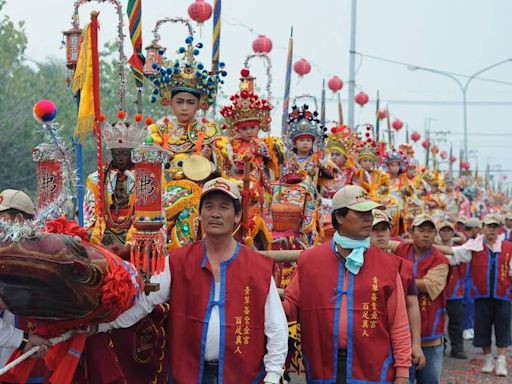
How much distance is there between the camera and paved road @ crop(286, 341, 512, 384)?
1006 centimetres

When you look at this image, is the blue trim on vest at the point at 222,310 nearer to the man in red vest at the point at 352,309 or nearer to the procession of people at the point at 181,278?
the procession of people at the point at 181,278

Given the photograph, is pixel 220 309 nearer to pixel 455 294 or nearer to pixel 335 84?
pixel 455 294

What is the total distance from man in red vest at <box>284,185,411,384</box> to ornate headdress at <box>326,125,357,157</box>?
27.8 ft

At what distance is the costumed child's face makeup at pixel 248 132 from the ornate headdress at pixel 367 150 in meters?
5.88

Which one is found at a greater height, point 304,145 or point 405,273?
point 304,145

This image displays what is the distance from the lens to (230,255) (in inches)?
179

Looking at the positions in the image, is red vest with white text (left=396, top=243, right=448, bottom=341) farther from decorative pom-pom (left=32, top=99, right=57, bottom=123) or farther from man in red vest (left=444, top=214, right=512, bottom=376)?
decorative pom-pom (left=32, top=99, right=57, bottom=123)

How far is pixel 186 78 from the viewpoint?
24.1 ft

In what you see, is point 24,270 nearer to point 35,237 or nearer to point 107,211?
point 35,237

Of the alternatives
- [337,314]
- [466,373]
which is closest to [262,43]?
[466,373]

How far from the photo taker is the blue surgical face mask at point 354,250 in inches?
194

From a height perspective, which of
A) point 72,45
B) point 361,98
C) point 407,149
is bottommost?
point 72,45

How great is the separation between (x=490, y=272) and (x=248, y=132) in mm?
3850

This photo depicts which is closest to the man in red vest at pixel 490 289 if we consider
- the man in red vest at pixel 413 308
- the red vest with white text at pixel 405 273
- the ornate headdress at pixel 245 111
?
the ornate headdress at pixel 245 111
